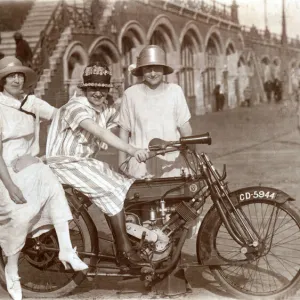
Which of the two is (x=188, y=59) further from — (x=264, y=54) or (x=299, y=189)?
(x=299, y=189)

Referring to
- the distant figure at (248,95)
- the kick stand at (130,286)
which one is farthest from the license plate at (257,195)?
the distant figure at (248,95)

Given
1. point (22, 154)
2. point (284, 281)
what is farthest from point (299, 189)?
point (22, 154)

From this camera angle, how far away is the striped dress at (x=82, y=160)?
3924mm

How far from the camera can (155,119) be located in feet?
14.8

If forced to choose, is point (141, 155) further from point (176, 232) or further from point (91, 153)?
point (176, 232)

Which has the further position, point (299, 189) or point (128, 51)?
point (128, 51)

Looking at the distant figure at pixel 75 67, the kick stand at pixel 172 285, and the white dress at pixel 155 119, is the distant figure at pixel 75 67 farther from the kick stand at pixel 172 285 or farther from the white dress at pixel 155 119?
the kick stand at pixel 172 285

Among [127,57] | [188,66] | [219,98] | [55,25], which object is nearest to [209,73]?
[188,66]

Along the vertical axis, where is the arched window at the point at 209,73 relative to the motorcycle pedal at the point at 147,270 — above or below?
above

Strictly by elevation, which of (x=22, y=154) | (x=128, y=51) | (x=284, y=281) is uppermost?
(x=128, y=51)

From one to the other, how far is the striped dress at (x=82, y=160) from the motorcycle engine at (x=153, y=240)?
0.19m

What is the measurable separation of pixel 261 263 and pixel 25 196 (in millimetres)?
1897

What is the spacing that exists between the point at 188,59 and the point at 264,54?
7.84ft

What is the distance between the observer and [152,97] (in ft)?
14.7
